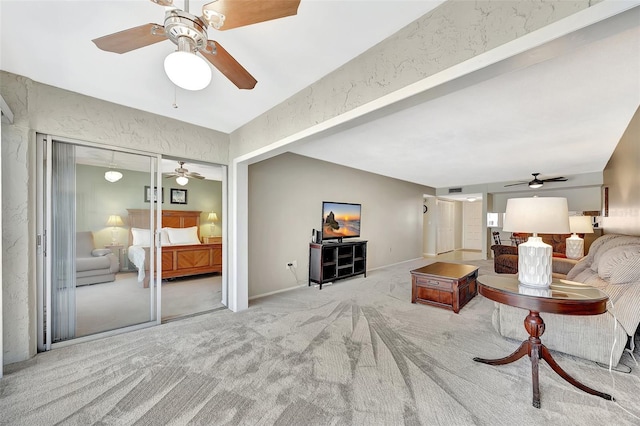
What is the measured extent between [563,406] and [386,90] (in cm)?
244

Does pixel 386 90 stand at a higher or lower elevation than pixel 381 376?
higher

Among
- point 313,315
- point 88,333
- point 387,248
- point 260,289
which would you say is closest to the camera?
point 88,333

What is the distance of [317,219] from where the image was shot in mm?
4965

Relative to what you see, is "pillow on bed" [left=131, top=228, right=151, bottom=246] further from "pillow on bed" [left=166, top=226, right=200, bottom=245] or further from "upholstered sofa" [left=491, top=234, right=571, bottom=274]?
"upholstered sofa" [left=491, top=234, right=571, bottom=274]

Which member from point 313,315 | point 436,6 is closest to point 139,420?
point 313,315

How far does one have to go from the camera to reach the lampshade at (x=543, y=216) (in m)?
1.87


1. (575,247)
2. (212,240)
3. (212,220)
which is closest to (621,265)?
(575,247)

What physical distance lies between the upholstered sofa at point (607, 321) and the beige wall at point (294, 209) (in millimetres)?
3129

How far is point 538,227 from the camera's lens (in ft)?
6.21

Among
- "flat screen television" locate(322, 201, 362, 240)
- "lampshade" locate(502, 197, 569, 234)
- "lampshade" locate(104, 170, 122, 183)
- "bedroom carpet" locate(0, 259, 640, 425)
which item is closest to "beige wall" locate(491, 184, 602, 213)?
"flat screen television" locate(322, 201, 362, 240)

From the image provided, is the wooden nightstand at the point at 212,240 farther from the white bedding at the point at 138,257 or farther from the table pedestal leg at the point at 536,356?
the table pedestal leg at the point at 536,356

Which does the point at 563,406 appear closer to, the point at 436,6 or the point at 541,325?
the point at 541,325

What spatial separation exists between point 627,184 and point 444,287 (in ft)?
8.43

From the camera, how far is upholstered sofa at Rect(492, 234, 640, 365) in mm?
2053
